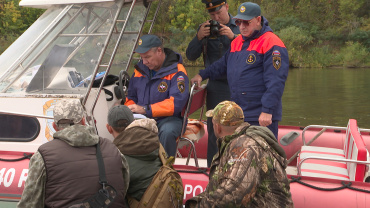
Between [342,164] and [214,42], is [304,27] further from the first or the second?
[342,164]

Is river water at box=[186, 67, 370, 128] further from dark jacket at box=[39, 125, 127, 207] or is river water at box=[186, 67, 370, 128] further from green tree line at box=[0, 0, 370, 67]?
dark jacket at box=[39, 125, 127, 207]

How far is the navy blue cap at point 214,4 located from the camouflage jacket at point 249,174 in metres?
1.99

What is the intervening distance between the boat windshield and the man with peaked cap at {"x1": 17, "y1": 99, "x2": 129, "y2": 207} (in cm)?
160

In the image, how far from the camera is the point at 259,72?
423 centimetres

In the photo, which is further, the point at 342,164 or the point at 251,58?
the point at 342,164

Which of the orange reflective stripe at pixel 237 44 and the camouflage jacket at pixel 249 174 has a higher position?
the orange reflective stripe at pixel 237 44

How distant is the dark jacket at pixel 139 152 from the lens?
3.12 meters

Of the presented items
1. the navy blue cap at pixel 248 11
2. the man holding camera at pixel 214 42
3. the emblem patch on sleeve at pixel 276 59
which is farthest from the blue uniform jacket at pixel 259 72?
the man holding camera at pixel 214 42

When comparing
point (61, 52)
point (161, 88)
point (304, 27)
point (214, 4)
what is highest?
point (214, 4)

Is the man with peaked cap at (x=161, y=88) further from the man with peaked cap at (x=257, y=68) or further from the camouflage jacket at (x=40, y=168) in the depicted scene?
the camouflage jacket at (x=40, y=168)

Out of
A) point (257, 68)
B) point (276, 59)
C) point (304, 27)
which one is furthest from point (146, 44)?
point (304, 27)

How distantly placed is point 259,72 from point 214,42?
877 mm

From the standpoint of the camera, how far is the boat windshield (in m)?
4.27

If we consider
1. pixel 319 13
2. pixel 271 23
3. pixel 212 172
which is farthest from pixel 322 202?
pixel 319 13
